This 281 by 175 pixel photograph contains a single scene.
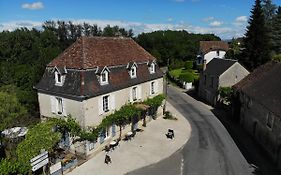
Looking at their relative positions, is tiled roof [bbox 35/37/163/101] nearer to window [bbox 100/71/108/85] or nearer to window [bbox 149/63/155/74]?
window [bbox 100/71/108/85]

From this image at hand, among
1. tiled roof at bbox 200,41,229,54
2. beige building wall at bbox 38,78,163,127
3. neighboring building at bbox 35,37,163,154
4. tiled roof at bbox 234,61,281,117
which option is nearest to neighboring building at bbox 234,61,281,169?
tiled roof at bbox 234,61,281,117

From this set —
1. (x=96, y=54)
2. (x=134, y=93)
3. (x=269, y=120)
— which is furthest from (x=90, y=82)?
(x=269, y=120)

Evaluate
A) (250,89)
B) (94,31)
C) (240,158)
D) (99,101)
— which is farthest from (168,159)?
(94,31)

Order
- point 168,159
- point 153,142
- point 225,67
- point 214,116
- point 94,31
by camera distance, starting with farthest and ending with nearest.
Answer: point 94,31
point 225,67
point 214,116
point 153,142
point 168,159

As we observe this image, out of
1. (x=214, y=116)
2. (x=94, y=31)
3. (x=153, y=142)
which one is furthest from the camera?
(x=94, y=31)

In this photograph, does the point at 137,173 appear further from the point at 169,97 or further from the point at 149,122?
the point at 169,97

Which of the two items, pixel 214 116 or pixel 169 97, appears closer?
pixel 214 116

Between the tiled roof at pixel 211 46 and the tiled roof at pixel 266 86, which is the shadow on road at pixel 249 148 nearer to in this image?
the tiled roof at pixel 266 86

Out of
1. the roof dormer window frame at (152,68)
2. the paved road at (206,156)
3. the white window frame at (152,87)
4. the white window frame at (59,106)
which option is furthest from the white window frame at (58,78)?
the roof dormer window frame at (152,68)
